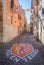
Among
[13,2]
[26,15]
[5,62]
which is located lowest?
[5,62]

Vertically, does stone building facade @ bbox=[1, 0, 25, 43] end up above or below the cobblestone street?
above

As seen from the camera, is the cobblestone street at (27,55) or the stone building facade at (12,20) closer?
the cobblestone street at (27,55)

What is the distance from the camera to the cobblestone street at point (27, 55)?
148cm

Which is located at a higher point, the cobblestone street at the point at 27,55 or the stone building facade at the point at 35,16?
the stone building facade at the point at 35,16

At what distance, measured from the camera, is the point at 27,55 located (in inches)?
59.9

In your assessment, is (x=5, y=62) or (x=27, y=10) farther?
(x=27, y=10)

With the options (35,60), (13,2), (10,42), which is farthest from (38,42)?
(13,2)

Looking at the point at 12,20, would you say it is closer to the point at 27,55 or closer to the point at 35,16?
the point at 35,16

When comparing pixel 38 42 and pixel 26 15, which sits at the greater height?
pixel 26 15

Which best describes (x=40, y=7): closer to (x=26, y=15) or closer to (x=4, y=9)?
(x=26, y=15)

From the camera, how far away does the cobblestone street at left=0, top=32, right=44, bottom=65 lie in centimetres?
148

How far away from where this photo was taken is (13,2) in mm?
1626

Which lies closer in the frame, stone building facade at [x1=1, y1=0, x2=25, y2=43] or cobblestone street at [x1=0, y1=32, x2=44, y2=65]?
cobblestone street at [x1=0, y1=32, x2=44, y2=65]

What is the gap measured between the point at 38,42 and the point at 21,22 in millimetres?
273
